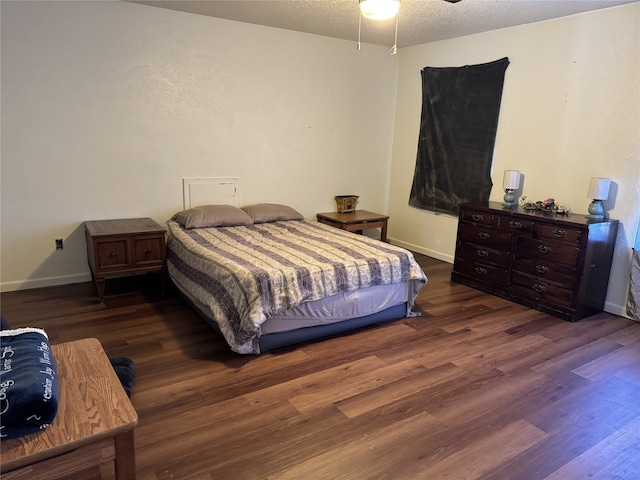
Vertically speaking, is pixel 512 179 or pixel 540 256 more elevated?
pixel 512 179

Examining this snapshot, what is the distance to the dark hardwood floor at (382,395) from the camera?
1879 millimetres

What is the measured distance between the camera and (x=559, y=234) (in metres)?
3.42

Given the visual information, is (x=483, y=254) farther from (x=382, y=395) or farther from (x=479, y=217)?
(x=382, y=395)

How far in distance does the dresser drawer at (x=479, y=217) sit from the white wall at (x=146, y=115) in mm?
1647

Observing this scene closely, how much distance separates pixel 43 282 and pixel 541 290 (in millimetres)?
4225

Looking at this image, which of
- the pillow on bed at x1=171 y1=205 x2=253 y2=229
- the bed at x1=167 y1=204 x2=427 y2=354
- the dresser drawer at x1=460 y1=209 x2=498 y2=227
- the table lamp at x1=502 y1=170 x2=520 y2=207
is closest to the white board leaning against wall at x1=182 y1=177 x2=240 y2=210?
the pillow on bed at x1=171 y1=205 x2=253 y2=229

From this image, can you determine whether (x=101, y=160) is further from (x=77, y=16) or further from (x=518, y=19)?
(x=518, y=19)

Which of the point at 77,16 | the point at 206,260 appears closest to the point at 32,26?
the point at 77,16

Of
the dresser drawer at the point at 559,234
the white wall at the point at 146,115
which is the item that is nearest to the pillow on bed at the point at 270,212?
the white wall at the point at 146,115

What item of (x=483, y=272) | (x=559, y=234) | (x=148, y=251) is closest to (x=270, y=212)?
(x=148, y=251)

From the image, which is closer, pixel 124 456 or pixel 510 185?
pixel 124 456

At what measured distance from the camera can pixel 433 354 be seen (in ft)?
9.38

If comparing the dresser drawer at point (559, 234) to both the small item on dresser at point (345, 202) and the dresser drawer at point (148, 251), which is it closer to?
the small item on dresser at point (345, 202)

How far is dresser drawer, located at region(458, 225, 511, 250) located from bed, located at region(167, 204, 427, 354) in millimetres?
987
